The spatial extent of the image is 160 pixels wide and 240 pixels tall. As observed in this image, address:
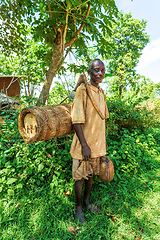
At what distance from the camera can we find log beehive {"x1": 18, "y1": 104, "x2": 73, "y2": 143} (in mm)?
1478

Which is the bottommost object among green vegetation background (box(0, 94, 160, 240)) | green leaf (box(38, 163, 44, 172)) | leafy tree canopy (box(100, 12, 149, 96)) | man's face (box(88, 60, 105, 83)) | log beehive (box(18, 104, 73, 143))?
green vegetation background (box(0, 94, 160, 240))

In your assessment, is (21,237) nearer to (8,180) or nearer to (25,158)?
(8,180)

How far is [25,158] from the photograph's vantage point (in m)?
2.43

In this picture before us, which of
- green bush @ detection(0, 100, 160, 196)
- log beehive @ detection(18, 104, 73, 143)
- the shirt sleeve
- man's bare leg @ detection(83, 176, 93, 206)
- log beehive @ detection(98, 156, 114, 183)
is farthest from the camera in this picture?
green bush @ detection(0, 100, 160, 196)

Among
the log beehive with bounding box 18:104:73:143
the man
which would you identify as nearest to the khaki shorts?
the man

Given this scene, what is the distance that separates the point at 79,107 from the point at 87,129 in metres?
0.28

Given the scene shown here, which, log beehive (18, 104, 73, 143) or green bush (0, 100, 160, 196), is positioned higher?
log beehive (18, 104, 73, 143)

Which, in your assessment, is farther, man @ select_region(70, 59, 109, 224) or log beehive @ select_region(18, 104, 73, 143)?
man @ select_region(70, 59, 109, 224)

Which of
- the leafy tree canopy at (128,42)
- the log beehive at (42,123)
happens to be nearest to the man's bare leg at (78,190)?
the log beehive at (42,123)

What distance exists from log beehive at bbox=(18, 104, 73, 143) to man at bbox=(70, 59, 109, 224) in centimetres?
14

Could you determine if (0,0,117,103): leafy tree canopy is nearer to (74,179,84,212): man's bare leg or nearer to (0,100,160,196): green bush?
(0,100,160,196): green bush

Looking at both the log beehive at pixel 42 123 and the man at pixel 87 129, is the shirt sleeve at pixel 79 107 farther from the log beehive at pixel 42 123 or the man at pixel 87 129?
the log beehive at pixel 42 123

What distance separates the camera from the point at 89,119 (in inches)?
69.6

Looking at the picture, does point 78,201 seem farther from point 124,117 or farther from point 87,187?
point 124,117
